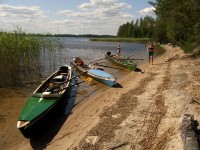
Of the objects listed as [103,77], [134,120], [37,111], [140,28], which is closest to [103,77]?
[103,77]

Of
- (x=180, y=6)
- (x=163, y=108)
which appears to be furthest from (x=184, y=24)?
(x=163, y=108)

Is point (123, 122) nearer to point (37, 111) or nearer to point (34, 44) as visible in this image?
point (37, 111)

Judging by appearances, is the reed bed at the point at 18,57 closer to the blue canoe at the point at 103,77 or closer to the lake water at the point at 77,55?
the lake water at the point at 77,55

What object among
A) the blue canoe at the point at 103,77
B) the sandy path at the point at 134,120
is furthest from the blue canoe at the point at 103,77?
the sandy path at the point at 134,120

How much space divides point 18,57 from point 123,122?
11190 mm

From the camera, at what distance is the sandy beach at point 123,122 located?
773 centimetres

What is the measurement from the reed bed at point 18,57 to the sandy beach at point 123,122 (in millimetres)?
2886

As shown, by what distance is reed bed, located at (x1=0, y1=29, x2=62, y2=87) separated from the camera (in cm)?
1678

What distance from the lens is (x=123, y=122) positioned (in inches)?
362

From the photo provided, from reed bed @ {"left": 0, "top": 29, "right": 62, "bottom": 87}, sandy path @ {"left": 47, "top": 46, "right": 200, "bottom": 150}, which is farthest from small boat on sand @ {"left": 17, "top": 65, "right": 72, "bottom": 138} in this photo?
reed bed @ {"left": 0, "top": 29, "right": 62, "bottom": 87}

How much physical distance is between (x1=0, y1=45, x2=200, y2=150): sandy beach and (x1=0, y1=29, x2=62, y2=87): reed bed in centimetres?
289

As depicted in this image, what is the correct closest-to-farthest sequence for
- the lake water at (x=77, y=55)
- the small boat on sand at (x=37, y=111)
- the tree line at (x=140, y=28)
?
the small boat on sand at (x=37, y=111) < the lake water at (x=77, y=55) < the tree line at (x=140, y=28)

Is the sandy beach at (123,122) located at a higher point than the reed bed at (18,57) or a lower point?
lower

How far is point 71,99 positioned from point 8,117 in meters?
4.12
